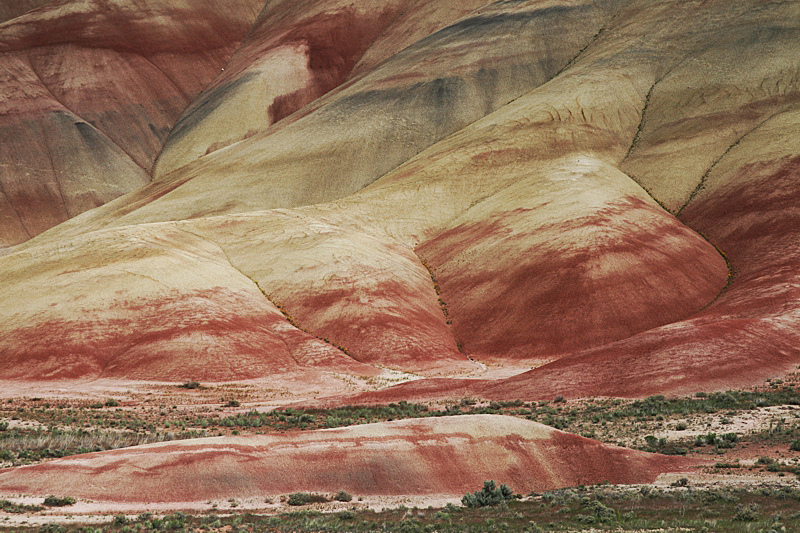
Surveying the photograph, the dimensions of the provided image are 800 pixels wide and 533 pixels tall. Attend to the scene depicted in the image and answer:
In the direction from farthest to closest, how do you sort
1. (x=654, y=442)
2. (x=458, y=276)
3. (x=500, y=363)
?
(x=458, y=276) < (x=500, y=363) < (x=654, y=442)

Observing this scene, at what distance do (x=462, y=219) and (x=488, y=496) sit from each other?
1686 inches

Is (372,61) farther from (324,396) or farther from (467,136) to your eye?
(324,396)

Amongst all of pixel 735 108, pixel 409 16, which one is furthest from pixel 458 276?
pixel 409 16

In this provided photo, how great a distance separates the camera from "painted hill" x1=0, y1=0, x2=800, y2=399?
43.9 m

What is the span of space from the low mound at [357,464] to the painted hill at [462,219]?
11798 mm

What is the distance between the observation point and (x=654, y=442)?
1047 inches

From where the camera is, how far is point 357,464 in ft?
74.2

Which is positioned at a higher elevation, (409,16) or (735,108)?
(409,16)

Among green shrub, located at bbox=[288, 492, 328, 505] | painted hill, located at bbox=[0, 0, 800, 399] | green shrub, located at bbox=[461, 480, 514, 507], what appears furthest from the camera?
painted hill, located at bbox=[0, 0, 800, 399]

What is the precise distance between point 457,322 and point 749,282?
680 inches

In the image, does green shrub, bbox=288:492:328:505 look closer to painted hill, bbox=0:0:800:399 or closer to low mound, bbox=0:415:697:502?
Result: low mound, bbox=0:415:697:502

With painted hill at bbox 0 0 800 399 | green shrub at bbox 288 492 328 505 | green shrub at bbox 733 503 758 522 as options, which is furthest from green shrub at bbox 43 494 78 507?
painted hill at bbox 0 0 800 399

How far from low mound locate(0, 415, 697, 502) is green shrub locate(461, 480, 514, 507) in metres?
1.34

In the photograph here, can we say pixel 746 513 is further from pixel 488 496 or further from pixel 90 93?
pixel 90 93
